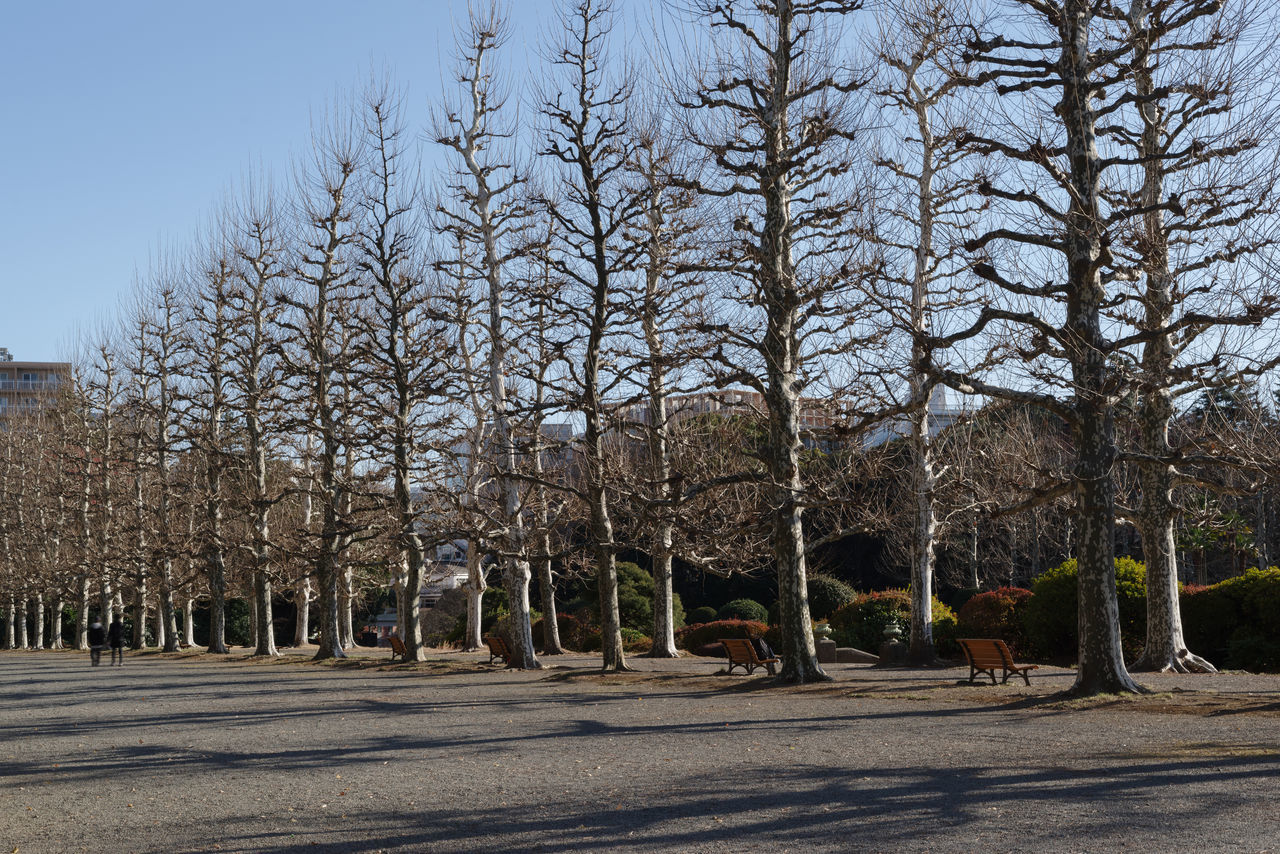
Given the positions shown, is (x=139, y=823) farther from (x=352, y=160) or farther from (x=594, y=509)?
(x=352, y=160)

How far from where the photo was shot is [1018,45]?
594 inches

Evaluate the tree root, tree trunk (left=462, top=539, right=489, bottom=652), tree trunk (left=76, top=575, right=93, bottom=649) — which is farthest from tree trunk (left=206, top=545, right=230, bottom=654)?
the tree root

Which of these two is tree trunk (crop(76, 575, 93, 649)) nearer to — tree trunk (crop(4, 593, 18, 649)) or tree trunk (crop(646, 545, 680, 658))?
tree trunk (crop(4, 593, 18, 649))

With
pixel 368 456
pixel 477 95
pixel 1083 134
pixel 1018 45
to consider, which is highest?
pixel 477 95

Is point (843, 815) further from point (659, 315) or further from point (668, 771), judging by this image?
point (659, 315)

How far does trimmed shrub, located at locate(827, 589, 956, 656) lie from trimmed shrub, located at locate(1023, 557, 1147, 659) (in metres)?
3.07

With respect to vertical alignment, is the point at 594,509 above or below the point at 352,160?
below

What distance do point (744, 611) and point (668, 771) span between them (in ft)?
84.4

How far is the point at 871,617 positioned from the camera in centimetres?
2798

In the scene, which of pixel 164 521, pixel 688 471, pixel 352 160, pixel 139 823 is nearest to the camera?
pixel 139 823

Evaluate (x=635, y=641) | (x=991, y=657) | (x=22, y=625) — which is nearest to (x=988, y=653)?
(x=991, y=657)

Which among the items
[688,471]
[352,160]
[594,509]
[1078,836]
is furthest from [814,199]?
[352,160]

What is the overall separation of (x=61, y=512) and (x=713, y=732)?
163ft

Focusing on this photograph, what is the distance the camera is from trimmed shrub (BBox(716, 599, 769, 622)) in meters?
35.6
